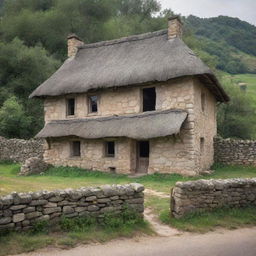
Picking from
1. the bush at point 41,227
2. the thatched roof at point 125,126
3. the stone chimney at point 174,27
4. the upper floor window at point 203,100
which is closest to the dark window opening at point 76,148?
the thatched roof at point 125,126

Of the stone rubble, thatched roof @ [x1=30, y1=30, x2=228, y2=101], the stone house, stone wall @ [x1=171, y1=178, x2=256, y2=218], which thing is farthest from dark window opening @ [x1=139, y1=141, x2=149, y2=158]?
stone wall @ [x1=171, y1=178, x2=256, y2=218]

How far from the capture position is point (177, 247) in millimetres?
5508

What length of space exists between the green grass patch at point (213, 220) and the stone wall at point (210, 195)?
5.5 inches

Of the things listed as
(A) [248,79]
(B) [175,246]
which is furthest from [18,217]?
(A) [248,79]

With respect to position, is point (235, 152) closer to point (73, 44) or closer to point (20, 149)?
point (73, 44)

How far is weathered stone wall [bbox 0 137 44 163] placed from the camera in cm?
1855

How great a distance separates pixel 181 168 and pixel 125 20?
31304 millimetres

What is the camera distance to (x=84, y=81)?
16.6m

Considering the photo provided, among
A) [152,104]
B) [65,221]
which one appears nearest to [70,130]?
[152,104]

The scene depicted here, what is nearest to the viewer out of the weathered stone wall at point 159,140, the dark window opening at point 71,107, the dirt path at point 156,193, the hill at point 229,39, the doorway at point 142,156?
the dirt path at point 156,193

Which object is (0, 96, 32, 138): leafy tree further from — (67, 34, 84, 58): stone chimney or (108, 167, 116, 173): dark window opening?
(108, 167, 116, 173): dark window opening

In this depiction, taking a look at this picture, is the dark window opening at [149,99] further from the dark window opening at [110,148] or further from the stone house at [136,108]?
the dark window opening at [110,148]

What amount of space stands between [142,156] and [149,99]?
10.7ft

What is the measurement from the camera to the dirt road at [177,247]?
16.9ft
